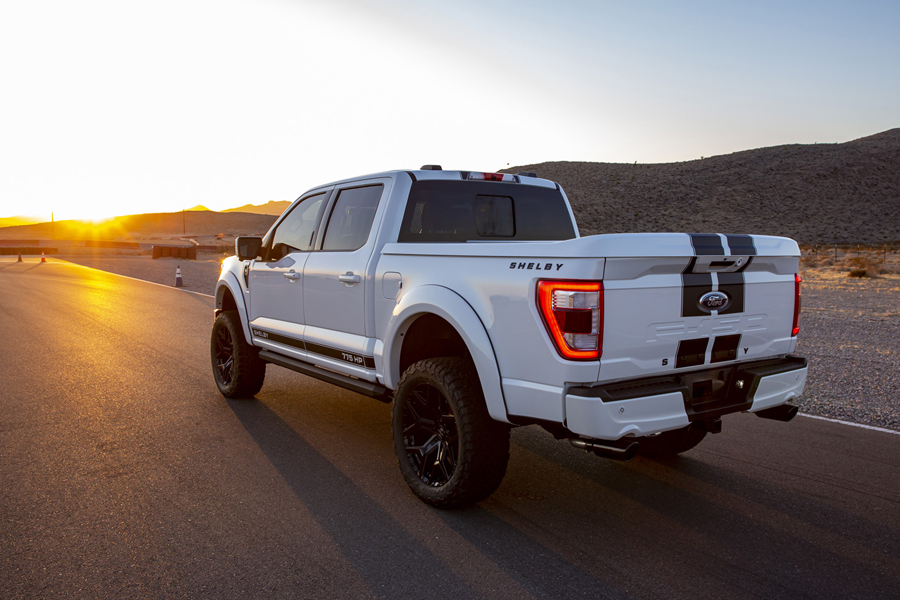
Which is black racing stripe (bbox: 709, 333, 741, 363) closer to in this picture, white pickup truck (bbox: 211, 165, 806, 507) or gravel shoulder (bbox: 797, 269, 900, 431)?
white pickup truck (bbox: 211, 165, 806, 507)

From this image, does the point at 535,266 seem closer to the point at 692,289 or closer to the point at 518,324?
the point at 518,324

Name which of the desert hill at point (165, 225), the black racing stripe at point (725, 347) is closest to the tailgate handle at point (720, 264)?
the black racing stripe at point (725, 347)

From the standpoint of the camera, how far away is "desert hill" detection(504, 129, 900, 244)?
63719 mm

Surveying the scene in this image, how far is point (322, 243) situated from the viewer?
18.4ft

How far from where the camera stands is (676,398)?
3463 mm

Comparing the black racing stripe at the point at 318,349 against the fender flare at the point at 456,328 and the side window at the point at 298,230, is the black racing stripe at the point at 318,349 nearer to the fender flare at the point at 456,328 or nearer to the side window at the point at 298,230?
the fender flare at the point at 456,328

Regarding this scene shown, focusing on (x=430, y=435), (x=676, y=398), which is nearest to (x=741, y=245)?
(x=676, y=398)

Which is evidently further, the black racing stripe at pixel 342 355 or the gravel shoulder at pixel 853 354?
the gravel shoulder at pixel 853 354

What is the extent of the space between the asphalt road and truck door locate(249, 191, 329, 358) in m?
0.76

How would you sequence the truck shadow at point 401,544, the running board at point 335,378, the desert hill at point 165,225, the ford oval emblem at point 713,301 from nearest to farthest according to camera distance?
the truck shadow at point 401,544 → the ford oval emblem at point 713,301 → the running board at point 335,378 → the desert hill at point 165,225

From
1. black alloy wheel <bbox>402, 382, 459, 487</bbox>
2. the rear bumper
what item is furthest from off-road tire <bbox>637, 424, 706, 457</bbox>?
black alloy wheel <bbox>402, 382, 459, 487</bbox>

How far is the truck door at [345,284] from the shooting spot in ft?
15.9

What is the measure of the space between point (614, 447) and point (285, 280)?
343cm

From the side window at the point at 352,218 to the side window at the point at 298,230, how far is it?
0.30 metres
